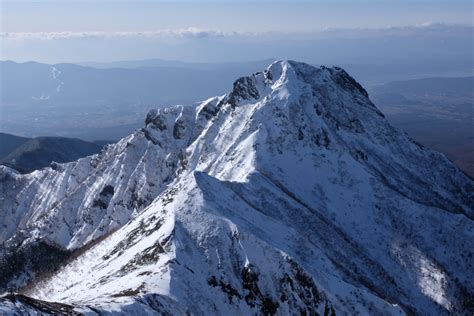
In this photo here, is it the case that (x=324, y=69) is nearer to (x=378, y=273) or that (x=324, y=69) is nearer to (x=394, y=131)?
(x=394, y=131)

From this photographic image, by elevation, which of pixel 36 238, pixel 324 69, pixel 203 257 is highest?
pixel 324 69

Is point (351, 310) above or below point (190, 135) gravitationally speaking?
below

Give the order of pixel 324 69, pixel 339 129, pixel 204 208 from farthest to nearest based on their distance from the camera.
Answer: pixel 324 69
pixel 339 129
pixel 204 208

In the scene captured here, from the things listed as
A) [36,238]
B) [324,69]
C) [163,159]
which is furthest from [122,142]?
[324,69]

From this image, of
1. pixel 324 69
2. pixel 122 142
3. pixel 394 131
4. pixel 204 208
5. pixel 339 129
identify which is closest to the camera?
pixel 204 208

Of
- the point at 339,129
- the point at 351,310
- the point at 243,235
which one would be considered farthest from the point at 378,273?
the point at 339,129

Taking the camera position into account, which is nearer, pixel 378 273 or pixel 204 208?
pixel 204 208

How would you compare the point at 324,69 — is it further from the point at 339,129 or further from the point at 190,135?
the point at 190,135
